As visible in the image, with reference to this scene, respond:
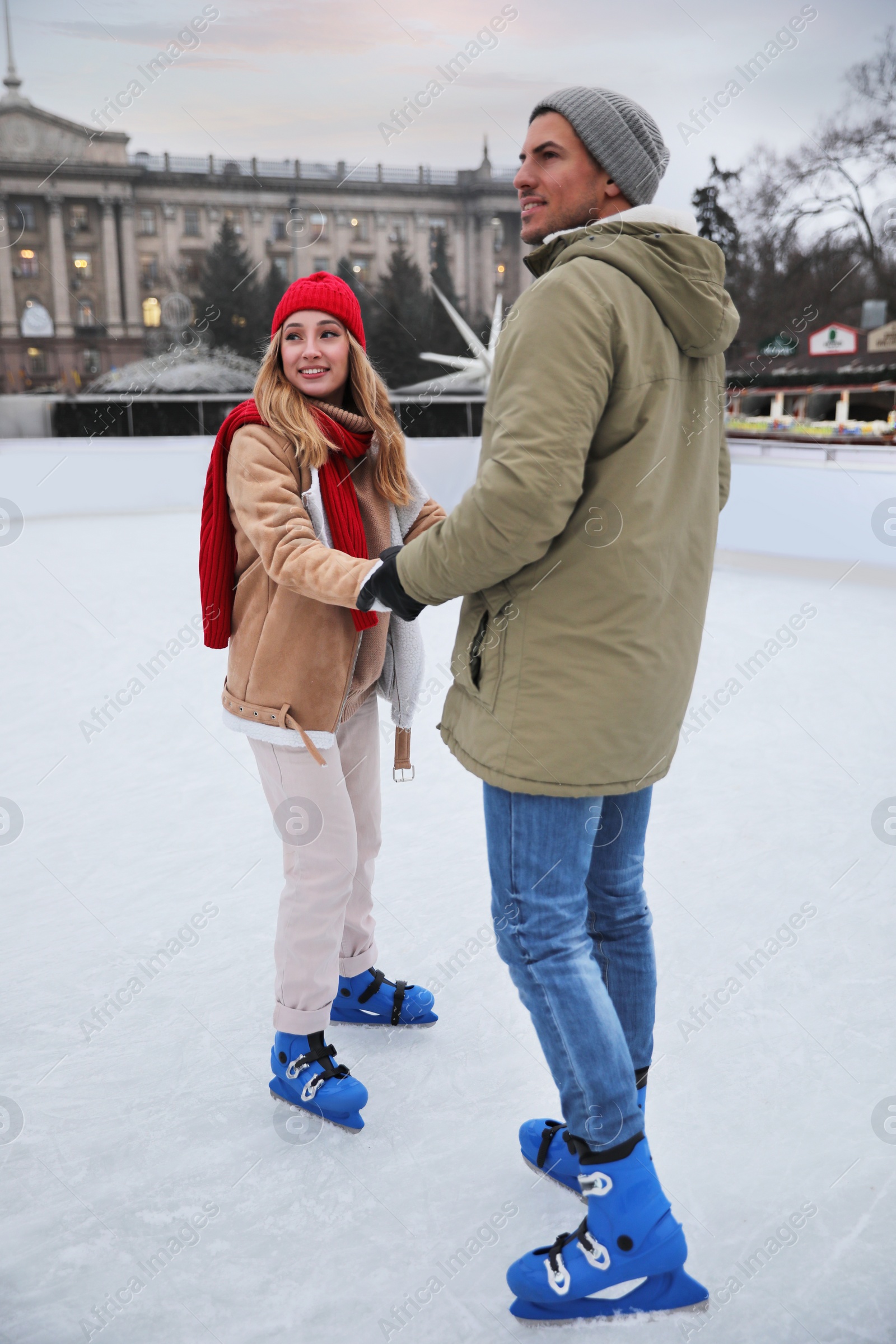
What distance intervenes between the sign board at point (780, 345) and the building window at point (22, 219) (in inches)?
620

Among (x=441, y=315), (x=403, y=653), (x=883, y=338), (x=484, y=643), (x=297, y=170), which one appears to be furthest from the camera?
(x=297, y=170)

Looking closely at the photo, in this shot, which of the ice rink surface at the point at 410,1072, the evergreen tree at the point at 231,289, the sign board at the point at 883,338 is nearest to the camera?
the ice rink surface at the point at 410,1072

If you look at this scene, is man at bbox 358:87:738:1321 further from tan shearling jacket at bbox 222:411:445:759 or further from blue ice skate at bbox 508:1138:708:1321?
tan shearling jacket at bbox 222:411:445:759

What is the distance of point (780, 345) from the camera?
12164mm

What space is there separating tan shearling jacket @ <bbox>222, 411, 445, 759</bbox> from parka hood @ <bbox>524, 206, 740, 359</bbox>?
1.54 feet

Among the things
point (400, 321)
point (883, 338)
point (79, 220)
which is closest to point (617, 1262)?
point (883, 338)

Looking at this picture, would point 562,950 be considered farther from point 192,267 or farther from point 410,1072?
point 192,267

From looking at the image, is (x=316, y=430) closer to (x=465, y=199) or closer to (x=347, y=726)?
(x=347, y=726)

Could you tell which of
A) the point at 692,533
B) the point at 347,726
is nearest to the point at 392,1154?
the point at 347,726

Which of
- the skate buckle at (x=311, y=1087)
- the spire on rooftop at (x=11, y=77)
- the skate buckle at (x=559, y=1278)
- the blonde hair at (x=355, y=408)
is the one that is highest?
the spire on rooftop at (x=11, y=77)

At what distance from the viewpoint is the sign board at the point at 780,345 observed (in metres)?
11.8

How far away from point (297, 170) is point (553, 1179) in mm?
23261

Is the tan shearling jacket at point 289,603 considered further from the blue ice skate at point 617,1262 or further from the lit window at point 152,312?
the lit window at point 152,312

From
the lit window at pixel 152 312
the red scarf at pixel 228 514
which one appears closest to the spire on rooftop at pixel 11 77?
the lit window at pixel 152 312
